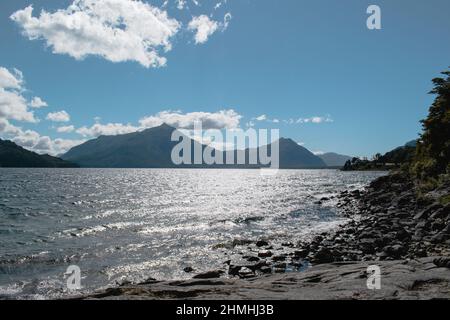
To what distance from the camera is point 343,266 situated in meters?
16.4

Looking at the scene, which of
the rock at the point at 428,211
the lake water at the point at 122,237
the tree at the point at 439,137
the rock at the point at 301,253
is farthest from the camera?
the tree at the point at 439,137

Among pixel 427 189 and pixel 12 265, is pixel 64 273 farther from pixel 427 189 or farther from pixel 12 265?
pixel 427 189

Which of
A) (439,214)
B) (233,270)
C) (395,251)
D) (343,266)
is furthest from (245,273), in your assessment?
(439,214)

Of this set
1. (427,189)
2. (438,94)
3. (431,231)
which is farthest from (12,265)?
(438,94)

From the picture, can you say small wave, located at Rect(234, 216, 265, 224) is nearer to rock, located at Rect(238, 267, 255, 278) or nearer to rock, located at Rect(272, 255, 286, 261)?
rock, located at Rect(272, 255, 286, 261)

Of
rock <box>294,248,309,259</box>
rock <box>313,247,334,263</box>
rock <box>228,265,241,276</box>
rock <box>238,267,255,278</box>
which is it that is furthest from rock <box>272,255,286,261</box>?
rock <box>228,265,241,276</box>

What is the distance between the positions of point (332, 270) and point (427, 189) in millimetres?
40279

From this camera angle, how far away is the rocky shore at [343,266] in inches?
465

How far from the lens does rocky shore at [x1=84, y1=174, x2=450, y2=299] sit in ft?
38.7

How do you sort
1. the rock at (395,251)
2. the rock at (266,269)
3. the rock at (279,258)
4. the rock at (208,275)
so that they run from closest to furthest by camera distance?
the rock at (208,275) → the rock at (395,251) → the rock at (266,269) → the rock at (279,258)

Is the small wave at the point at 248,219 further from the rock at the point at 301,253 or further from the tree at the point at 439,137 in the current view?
the tree at the point at 439,137

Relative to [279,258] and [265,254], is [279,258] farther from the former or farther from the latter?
[265,254]

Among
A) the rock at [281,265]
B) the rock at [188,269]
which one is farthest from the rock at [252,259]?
the rock at [188,269]

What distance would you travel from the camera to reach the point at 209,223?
155 ft
